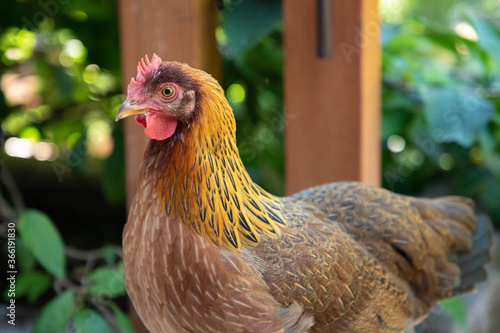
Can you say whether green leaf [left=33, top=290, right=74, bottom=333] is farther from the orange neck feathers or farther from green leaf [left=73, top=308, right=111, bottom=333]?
the orange neck feathers

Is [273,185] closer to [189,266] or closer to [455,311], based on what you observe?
[455,311]

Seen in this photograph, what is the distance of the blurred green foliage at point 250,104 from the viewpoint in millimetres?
2420

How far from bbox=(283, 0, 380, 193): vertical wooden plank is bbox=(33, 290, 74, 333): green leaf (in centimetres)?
94

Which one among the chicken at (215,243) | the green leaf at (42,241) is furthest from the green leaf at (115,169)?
the chicken at (215,243)

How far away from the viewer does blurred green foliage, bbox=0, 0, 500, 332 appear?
242 cm

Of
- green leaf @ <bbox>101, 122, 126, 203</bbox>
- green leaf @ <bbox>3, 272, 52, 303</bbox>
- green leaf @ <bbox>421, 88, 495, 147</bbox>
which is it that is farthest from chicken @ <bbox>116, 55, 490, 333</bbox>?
green leaf @ <bbox>101, 122, 126, 203</bbox>

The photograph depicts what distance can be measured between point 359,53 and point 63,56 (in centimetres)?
170

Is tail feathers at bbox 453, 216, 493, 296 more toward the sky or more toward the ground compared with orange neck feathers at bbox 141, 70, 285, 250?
more toward the ground

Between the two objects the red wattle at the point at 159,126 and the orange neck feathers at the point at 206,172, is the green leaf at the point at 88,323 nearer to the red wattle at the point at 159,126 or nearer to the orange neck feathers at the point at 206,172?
the orange neck feathers at the point at 206,172

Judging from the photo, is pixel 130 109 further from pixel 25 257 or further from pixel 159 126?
pixel 25 257

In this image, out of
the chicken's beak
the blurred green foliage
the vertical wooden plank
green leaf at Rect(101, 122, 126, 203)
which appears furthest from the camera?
green leaf at Rect(101, 122, 126, 203)

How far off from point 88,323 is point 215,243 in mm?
941

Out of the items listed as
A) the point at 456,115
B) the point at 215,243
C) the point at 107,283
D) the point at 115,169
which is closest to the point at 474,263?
the point at 456,115

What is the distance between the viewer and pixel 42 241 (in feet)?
6.53
